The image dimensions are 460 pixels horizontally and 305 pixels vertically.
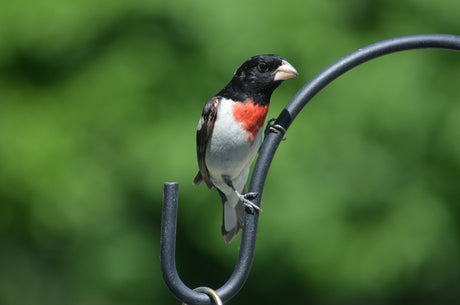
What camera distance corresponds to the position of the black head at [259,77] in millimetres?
2270

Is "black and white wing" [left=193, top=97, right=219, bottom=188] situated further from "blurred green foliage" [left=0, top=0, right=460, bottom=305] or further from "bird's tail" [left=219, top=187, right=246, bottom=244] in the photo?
"blurred green foliage" [left=0, top=0, right=460, bottom=305]

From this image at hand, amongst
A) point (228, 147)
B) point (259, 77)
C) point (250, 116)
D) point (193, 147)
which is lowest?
point (193, 147)

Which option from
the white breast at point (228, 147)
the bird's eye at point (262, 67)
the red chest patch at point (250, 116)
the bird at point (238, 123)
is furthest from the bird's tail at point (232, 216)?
the bird's eye at point (262, 67)

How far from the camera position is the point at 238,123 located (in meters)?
2.34

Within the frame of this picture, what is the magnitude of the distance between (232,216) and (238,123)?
49cm

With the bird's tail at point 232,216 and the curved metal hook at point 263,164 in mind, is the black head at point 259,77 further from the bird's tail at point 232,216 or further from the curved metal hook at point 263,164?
the bird's tail at point 232,216

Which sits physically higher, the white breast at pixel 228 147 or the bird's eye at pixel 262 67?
the bird's eye at pixel 262 67

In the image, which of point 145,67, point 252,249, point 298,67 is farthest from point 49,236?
point 252,249

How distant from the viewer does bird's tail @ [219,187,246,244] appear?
2.58 m

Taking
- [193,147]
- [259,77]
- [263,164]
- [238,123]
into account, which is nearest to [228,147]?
[238,123]

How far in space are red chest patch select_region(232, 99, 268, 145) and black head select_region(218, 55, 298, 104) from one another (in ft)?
0.09

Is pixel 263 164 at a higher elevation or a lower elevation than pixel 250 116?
lower

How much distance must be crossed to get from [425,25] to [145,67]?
7.13 feet

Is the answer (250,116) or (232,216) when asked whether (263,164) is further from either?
(232,216)
